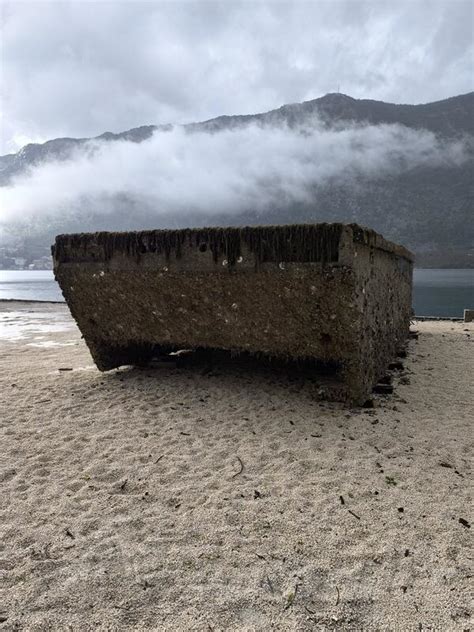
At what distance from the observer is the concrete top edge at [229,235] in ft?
16.1

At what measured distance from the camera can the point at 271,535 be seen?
296 centimetres

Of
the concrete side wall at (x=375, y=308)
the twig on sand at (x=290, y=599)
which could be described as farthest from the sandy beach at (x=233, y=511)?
the concrete side wall at (x=375, y=308)

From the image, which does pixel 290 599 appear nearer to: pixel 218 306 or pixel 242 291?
pixel 242 291

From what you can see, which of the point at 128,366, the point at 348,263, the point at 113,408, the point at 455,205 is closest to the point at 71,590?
the point at 113,408

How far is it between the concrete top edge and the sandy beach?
79.8 inches

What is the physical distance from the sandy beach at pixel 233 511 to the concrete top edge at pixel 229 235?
2.03 m

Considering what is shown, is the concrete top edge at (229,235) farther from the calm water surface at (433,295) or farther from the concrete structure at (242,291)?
the calm water surface at (433,295)

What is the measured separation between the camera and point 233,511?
3.23m

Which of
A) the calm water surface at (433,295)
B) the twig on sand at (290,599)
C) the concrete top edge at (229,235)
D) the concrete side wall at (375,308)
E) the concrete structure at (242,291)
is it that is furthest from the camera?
the calm water surface at (433,295)

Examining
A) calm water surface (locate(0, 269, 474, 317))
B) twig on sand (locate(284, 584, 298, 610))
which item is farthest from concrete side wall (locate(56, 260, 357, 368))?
calm water surface (locate(0, 269, 474, 317))

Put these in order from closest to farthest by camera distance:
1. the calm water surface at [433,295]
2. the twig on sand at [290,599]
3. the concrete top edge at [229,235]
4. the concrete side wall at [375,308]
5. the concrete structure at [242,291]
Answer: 1. the twig on sand at [290,599]
2. the concrete top edge at [229,235]
3. the concrete structure at [242,291]
4. the concrete side wall at [375,308]
5. the calm water surface at [433,295]

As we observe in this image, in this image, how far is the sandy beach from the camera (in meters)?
2.38

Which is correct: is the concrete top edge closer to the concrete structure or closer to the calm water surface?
the concrete structure

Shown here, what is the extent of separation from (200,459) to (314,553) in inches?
61.7
